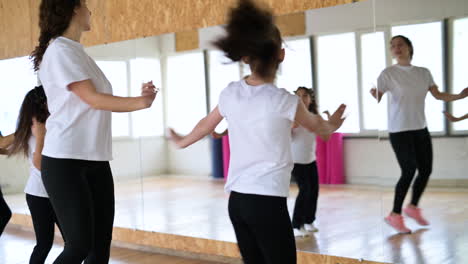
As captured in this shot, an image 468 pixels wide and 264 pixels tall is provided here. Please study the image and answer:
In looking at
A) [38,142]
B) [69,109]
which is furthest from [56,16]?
[38,142]

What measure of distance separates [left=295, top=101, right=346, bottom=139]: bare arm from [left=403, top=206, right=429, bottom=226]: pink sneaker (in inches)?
50.2

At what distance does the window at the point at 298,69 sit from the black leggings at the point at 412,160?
2.41 feet

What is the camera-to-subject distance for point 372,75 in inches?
122

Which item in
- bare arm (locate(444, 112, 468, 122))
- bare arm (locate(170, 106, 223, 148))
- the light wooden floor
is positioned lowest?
the light wooden floor

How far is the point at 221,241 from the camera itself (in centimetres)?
376

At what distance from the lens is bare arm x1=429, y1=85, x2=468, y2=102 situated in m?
2.81

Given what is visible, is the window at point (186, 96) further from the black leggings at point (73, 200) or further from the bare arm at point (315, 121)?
the bare arm at point (315, 121)

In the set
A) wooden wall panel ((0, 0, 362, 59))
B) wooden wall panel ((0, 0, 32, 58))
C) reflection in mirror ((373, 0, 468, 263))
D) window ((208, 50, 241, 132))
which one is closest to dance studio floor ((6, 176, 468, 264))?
reflection in mirror ((373, 0, 468, 263))

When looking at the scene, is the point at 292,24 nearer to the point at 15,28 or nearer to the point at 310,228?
the point at 310,228

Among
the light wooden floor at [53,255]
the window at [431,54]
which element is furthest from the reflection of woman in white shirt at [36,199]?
the window at [431,54]

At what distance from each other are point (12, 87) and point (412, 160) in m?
3.85

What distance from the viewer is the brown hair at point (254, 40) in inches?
71.1

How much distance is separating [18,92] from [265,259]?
4.13 m

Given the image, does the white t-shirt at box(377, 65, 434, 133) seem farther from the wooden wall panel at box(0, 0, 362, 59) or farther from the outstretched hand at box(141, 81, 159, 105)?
the outstretched hand at box(141, 81, 159, 105)
